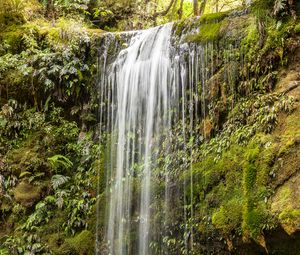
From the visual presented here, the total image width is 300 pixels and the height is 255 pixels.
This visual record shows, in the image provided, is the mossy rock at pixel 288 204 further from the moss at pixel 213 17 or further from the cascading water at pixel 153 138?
the moss at pixel 213 17

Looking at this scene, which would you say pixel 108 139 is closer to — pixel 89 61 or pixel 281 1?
pixel 89 61

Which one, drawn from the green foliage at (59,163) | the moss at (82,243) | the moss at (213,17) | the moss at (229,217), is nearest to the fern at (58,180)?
the green foliage at (59,163)

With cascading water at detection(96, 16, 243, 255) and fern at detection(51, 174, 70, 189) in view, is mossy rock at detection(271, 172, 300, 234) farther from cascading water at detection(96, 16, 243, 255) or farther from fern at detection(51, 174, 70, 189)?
fern at detection(51, 174, 70, 189)

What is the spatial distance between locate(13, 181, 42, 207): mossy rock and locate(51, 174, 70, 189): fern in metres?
0.32

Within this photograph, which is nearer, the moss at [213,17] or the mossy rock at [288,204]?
the mossy rock at [288,204]

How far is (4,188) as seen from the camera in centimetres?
826

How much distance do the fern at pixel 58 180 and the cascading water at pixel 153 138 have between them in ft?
3.07

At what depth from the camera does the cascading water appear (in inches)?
263

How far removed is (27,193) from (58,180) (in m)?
0.70

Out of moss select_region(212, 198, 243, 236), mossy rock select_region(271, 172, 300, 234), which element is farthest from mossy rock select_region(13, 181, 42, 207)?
mossy rock select_region(271, 172, 300, 234)

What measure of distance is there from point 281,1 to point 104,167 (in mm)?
4538

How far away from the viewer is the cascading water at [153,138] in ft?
21.9

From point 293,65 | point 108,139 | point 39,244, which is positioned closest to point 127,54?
point 108,139

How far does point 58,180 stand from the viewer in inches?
320
